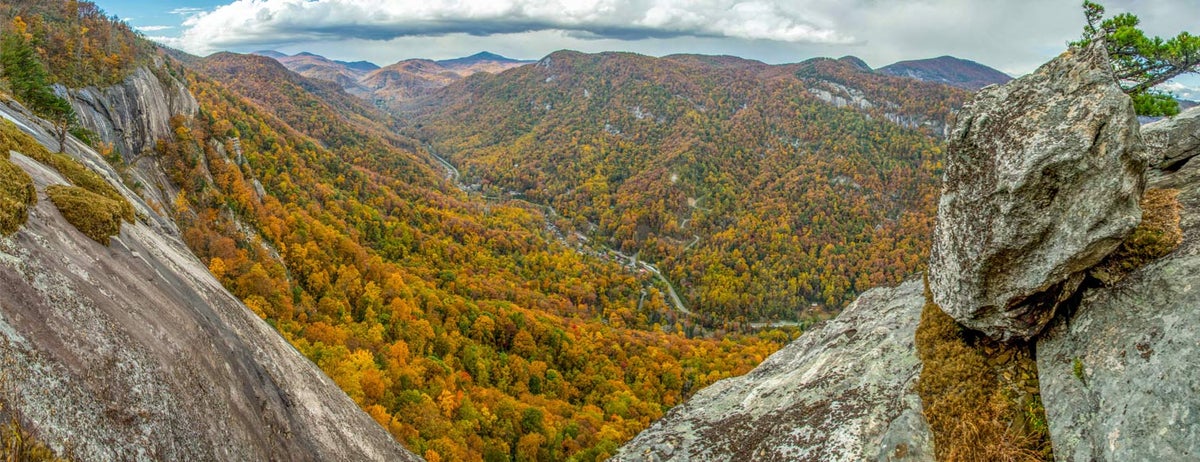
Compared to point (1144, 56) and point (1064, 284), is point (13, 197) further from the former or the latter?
point (1144, 56)

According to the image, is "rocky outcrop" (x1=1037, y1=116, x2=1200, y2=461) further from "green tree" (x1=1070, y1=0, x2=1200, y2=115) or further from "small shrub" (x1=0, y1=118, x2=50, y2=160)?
"small shrub" (x1=0, y1=118, x2=50, y2=160)

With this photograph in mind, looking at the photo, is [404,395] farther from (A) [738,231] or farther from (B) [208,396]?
(A) [738,231]

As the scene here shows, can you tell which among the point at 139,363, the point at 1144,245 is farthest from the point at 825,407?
the point at 139,363

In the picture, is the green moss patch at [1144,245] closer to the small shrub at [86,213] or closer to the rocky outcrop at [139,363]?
the rocky outcrop at [139,363]

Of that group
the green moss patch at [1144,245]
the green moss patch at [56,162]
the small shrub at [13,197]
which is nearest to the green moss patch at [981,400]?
the green moss patch at [1144,245]

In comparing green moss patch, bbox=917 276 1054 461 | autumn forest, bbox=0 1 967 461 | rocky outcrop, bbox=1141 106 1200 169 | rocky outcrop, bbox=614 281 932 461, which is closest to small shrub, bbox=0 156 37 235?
rocky outcrop, bbox=614 281 932 461
